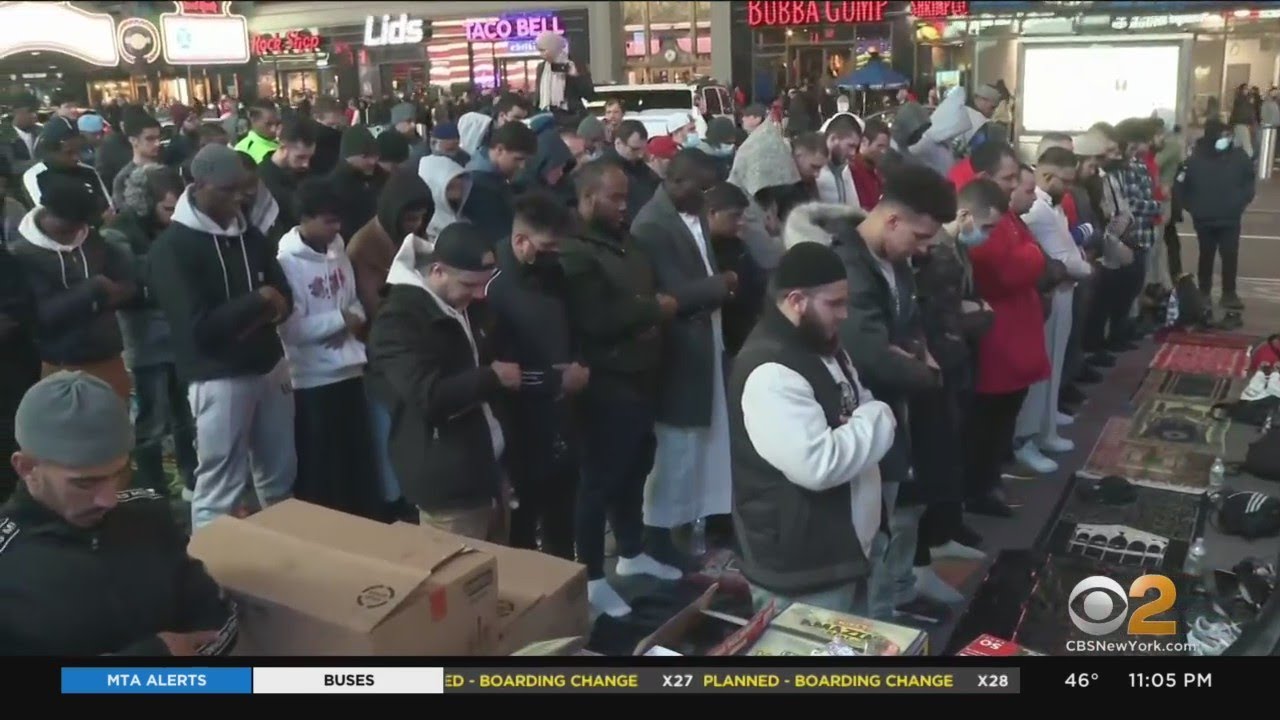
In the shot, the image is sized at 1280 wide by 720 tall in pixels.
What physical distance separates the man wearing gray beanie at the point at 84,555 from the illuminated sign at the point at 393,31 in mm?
11715

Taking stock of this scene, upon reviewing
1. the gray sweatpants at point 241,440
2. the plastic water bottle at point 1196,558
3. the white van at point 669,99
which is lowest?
the plastic water bottle at point 1196,558

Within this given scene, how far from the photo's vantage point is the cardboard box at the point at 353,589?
5.58 ft

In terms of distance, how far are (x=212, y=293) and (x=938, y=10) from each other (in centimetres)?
866

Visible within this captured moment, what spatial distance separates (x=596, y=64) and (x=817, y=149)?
14851 mm

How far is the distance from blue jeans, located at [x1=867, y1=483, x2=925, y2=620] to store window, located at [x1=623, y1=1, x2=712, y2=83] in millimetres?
14365

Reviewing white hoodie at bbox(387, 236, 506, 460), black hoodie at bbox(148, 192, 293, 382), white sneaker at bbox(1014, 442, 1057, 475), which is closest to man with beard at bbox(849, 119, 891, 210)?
white sneaker at bbox(1014, 442, 1057, 475)

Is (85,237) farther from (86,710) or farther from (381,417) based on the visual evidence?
(86,710)

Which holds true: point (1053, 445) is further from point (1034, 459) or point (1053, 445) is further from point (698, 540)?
point (698, 540)

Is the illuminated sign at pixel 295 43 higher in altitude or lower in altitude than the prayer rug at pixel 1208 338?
higher

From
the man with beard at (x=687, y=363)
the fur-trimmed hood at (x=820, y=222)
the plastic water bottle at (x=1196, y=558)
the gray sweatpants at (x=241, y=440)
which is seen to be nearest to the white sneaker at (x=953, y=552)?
the plastic water bottle at (x=1196, y=558)

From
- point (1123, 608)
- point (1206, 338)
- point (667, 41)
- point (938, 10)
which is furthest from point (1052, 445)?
point (667, 41)

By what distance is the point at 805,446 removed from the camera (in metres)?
2.11

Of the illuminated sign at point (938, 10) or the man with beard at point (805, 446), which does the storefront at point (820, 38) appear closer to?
the illuminated sign at point (938, 10)

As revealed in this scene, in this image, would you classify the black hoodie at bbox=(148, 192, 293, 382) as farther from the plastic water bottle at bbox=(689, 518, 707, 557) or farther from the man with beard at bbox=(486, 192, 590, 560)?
the plastic water bottle at bbox=(689, 518, 707, 557)
